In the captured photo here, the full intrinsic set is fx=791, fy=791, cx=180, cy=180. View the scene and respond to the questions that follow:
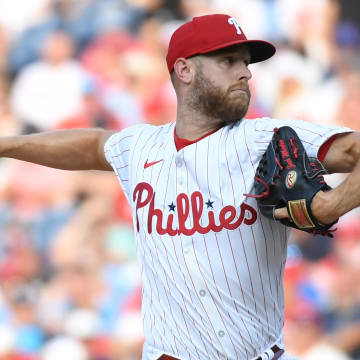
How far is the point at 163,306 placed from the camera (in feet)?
9.86

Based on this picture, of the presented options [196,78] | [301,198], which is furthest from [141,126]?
[301,198]

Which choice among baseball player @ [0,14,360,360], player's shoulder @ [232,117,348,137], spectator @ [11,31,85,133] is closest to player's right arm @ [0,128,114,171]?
baseball player @ [0,14,360,360]

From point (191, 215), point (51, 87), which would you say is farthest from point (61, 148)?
point (51, 87)

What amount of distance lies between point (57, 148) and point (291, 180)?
116 cm

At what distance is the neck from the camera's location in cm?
311

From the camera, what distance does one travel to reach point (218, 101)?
3.02 m

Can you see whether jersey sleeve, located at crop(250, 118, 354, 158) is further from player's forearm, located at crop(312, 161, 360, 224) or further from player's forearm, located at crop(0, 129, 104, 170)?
player's forearm, located at crop(0, 129, 104, 170)

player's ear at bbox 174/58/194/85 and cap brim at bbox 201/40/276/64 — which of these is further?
player's ear at bbox 174/58/194/85

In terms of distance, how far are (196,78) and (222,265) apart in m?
0.75

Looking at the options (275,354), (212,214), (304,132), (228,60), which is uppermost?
(228,60)

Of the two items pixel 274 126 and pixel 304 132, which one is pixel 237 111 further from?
pixel 304 132

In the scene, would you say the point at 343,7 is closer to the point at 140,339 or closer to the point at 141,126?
the point at 140,339

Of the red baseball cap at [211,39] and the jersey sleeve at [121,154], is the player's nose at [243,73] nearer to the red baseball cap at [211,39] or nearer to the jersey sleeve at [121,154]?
the red baseball cap at [211,39]

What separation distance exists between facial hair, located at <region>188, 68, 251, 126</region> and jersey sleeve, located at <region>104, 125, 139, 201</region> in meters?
0.34
